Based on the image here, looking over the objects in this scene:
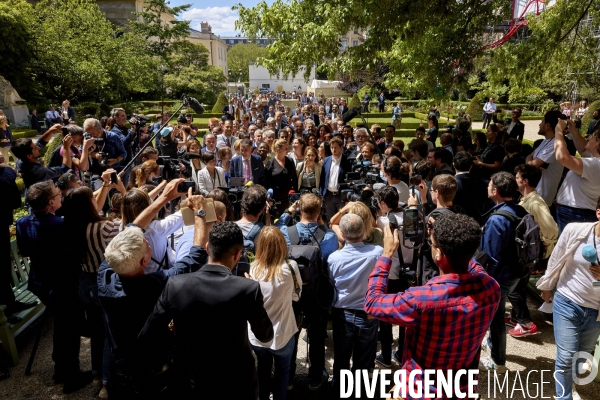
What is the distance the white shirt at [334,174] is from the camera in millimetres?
6664

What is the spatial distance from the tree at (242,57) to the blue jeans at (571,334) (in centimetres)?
8903

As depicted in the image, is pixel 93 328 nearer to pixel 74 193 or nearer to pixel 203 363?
pixel 74 193

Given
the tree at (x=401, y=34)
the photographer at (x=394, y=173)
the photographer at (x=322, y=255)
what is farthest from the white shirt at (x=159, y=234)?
the tree at (x=401, y=34)

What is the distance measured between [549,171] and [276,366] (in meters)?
5.03

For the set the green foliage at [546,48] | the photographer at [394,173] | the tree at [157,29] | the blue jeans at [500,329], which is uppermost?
the tree at [157,29]

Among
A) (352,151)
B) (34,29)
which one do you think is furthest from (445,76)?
(34,29)

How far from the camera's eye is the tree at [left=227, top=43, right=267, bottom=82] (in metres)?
88.8

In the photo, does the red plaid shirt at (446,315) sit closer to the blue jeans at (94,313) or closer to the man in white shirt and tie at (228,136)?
the blue jeans at (94,313)

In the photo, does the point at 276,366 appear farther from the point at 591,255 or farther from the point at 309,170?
the point at 309,170

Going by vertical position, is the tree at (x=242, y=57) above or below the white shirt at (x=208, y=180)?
above

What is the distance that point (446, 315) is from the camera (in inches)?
87.2

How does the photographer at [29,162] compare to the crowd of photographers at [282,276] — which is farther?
the photographer at [29,162]

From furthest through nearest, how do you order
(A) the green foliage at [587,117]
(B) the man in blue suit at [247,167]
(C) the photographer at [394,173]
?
(A) the green foliage at [587,117], (B) the man in blue suit at [247,167], (C) the photographer at [394,173]

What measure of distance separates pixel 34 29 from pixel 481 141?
26.5 meters
